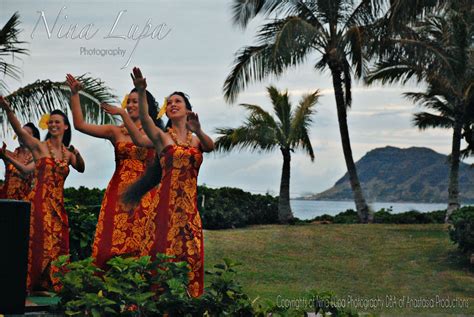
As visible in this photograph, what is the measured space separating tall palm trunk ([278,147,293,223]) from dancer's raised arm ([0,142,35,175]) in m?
13.3

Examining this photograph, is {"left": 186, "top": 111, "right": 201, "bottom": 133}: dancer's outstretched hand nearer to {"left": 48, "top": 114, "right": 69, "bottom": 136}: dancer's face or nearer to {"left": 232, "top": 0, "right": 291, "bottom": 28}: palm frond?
{"left": 48, "top": 114, "right": 69, "bottom": 136}: dancer's face

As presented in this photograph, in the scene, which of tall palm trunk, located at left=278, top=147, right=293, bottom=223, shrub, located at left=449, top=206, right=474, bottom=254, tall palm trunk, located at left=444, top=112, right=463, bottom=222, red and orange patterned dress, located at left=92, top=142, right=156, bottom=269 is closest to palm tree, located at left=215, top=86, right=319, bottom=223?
tall palm trunk, located at left=278, top=147, right=293, bottom=223

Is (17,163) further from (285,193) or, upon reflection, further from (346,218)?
(346,218)

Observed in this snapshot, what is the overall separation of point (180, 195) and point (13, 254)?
1192 millimetres

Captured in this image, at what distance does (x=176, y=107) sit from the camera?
6.60m

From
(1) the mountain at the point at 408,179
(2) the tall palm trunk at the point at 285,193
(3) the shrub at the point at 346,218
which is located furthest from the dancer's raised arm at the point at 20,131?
(1) the mountain at the point at 408,179

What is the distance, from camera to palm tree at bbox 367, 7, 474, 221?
21250 millimetres

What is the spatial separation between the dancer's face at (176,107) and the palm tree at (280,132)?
57.5 ft

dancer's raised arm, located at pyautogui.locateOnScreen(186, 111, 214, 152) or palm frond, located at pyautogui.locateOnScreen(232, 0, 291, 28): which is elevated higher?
palm frond, located at pyautogui.locateOnScreen(232, 0, 291, 28)

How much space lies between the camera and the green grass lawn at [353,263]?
46.3 ft

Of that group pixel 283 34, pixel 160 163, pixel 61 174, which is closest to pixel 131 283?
pixel 160 163

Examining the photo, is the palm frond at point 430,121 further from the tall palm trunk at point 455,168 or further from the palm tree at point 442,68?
the tall palm trunk at point 455,168

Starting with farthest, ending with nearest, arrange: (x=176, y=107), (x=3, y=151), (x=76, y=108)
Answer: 1. (x=3, y=151)
2. (x=76, y=108)
3. (x=176, y=107)

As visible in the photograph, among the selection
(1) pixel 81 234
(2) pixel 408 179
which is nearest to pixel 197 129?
(1) pixel 81 234
